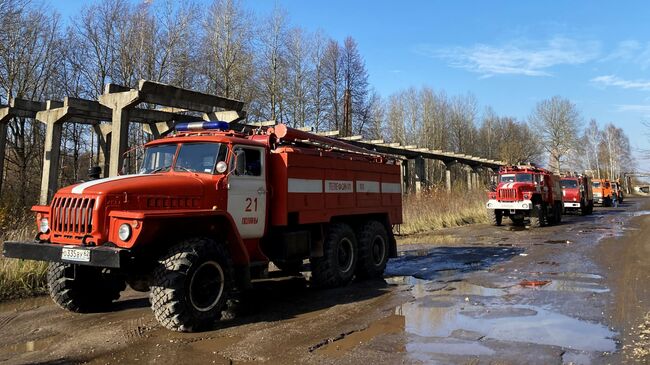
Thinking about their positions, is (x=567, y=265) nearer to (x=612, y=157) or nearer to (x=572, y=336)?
(x=572, y=336)

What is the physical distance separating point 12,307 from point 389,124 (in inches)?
2097

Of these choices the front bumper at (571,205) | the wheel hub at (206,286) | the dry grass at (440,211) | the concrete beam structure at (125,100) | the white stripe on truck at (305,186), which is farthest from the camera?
the front bumper at (571,205)

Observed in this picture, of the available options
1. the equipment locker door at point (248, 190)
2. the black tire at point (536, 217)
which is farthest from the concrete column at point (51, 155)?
the black tire at point (536, 217)

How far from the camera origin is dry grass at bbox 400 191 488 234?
20.8m

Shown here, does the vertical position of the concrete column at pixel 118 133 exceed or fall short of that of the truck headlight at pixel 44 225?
it exceeds it

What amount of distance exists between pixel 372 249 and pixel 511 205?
1444 cm

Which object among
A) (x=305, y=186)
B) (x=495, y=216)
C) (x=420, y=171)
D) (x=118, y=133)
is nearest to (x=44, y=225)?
(x=305, y=186)

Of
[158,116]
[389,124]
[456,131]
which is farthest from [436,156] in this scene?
[456,131]

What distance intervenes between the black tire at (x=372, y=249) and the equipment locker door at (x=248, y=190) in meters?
2.54

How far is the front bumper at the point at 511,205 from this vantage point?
21234 millimetres

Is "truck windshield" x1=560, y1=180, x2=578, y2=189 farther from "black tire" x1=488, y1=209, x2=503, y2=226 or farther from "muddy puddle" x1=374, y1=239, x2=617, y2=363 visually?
"muddy puddle" x1=374, y1=239, x2=617, y2=363

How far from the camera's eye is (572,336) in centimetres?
532

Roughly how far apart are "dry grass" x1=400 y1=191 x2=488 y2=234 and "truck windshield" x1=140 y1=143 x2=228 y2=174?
43.8ft

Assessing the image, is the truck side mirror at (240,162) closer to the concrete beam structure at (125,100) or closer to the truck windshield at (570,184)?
the concrete beam structure at (125,100)
